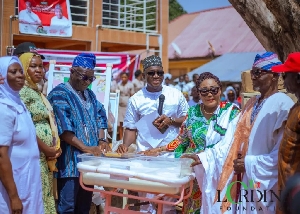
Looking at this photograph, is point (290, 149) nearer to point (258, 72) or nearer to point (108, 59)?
point (258, 72)

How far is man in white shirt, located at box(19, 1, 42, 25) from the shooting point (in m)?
15.0

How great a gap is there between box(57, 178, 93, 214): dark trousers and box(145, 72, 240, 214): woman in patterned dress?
0.78m

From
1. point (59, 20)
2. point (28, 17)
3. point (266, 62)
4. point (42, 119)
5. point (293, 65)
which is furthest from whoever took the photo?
point (59, 20)

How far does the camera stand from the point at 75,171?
196 inches

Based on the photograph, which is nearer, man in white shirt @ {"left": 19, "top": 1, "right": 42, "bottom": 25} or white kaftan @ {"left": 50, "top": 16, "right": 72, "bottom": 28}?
man in white shirt @ {"left": 19, "top": 1, "right": 42, "bottom": 25}

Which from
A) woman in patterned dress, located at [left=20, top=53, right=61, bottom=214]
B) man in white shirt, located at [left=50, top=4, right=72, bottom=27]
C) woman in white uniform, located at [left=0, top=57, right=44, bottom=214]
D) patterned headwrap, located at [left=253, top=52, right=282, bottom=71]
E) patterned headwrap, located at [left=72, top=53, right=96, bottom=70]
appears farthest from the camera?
man in white shirt, located at [left=50, top=4, right=72, bottom=27]

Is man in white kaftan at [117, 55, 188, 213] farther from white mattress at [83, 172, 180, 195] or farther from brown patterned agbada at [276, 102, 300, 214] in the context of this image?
brown patterned agbada at [276, 102, 300, 214]

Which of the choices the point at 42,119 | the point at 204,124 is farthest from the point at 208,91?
the point at 42,119

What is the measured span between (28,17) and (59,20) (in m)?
1.08

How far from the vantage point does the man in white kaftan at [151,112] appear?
5703 mm

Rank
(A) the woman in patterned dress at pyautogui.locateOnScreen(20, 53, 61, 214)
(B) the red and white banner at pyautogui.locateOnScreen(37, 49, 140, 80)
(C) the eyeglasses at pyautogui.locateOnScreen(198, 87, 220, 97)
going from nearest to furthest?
(A) the woman in patterned dress at pyautogui.locateOnScreen(20, 53, 61, 214)
(C) the eyeglasses at pyautogui.locateOnScreen(198, 87, 220, 97)
(B) the red and white banner at pyautogui.locateOnScreen(37, 49, 140, 80)

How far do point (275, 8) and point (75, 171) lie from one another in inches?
96.1

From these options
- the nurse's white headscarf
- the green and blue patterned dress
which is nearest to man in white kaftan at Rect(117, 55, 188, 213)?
the green and blue patterned dress

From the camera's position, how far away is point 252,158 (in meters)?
3.90
